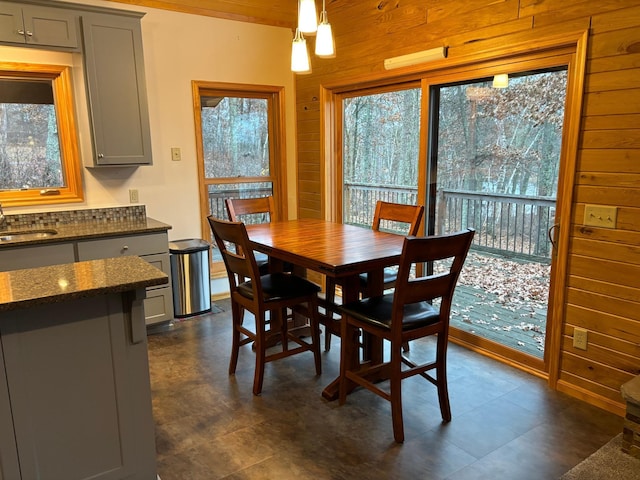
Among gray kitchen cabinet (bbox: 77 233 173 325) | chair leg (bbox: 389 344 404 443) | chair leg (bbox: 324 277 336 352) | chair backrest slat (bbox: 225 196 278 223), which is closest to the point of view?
chair leg (bbox: 389 344 404 443)

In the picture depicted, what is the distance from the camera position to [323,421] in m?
2.43

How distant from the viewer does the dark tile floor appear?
2.07 meters

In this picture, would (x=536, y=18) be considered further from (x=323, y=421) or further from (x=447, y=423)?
(x=323, y=421)

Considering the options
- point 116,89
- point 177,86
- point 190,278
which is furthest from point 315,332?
point 177,86

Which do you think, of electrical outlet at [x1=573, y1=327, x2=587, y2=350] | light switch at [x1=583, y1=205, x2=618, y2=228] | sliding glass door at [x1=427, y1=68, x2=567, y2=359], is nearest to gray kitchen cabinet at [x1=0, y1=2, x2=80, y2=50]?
sliding glass door at [x1=427, y1=68, x2=567, y2=359]

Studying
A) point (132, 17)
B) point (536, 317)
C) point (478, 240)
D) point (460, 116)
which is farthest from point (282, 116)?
point (536, 317)

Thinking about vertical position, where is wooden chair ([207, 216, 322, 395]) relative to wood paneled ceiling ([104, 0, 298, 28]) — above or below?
below

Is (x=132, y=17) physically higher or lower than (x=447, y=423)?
higher

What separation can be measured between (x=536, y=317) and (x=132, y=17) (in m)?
3.52

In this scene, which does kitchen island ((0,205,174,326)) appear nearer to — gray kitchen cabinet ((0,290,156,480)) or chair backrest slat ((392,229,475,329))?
gray kitchen cabinet ((0,290,156,480))

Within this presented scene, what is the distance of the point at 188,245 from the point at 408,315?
2.27m

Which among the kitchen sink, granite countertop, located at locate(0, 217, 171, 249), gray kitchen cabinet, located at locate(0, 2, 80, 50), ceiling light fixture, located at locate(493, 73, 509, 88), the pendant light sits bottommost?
the kitchen sink

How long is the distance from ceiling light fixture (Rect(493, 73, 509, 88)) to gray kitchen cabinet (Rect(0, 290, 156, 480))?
2.50 m

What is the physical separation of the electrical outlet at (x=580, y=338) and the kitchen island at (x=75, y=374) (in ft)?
7.30
